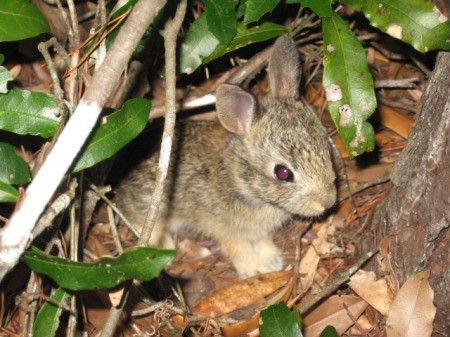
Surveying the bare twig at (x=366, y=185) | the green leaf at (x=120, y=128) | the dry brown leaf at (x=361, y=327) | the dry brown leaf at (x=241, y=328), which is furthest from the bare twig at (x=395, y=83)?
the green leaf at (x=120, y=128)

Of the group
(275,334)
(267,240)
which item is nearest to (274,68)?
(267,240)

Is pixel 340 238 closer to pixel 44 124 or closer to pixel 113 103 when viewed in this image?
pixel 113 103

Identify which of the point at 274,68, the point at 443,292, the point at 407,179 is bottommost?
the point at 443,292

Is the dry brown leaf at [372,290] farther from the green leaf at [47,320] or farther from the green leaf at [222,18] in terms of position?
the green leaf at [47,320]

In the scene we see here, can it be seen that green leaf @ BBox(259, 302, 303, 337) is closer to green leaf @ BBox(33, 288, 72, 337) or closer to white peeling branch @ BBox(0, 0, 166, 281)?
green leaf @ BBox(33, 288, 72, 337)

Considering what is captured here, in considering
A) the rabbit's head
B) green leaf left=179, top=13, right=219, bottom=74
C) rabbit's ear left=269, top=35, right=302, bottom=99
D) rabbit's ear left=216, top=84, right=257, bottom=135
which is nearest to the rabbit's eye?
the rabbit's head

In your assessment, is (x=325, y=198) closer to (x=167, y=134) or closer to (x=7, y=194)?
(x=167, y=134)
